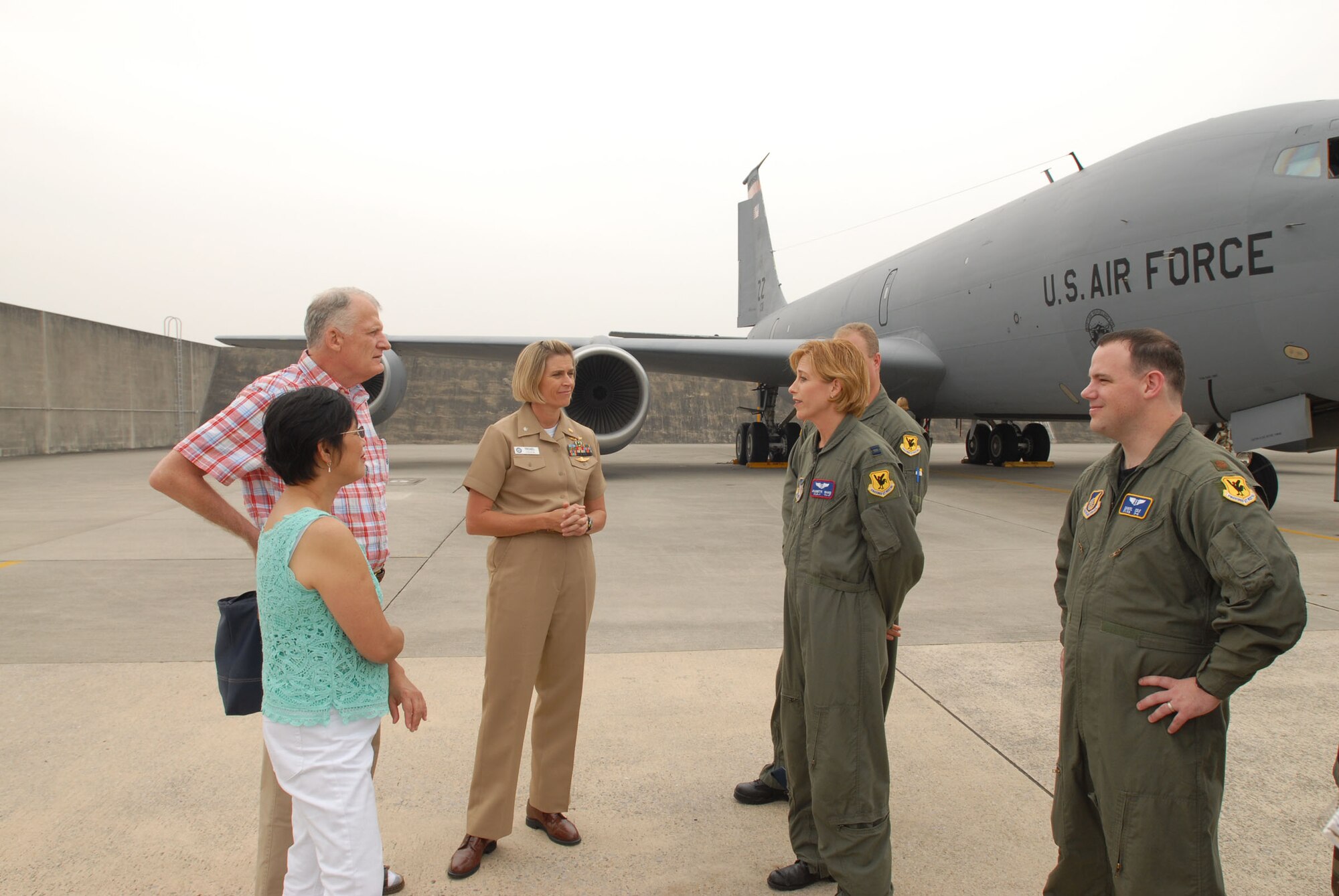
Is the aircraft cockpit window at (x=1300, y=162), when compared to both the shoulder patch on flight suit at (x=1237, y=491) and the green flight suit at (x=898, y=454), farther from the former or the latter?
the shoulder patch on flight suit at (x=1237, y=491)

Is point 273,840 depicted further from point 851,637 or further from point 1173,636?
point 1173,636

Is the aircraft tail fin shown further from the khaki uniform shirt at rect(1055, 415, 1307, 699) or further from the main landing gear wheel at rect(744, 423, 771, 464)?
the khaki uniform shirt at rect(1055, 415, 1307, 699)

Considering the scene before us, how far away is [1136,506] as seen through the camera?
1.79 meters

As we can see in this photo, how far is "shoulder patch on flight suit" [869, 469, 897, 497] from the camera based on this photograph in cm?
213

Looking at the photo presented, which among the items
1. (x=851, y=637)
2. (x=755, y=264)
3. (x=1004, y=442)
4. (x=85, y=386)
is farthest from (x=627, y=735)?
(x=85, y=386)

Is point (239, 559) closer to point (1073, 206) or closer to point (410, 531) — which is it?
point (410, 531)

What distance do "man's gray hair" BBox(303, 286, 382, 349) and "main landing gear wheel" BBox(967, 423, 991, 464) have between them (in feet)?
52.7

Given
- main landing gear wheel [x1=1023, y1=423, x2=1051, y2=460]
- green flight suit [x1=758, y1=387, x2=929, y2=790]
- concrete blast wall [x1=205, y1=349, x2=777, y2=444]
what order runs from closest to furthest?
1. green flight suit [x1=758, y1=387, x2=929, y2=790]
2. main landing gear wheel [x1=1023, y1=423, x2=1051, y2=460]
3. concrete blast wall [x1=205, y1=349, x2=777, y2=444]

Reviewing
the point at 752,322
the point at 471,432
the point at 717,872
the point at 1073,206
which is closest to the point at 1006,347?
the point at 1073,206

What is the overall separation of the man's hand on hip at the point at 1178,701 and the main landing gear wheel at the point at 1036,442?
15.8 metres

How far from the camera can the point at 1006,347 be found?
10.0m

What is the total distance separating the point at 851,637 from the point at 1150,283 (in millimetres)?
7228

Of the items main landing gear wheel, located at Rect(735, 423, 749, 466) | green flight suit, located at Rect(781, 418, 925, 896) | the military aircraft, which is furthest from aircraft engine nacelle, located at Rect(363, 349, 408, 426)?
green flight suit, located at Rect(781, 418, 925, 896)

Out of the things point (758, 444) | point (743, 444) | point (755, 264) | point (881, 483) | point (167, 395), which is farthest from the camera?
point (167, 395)
